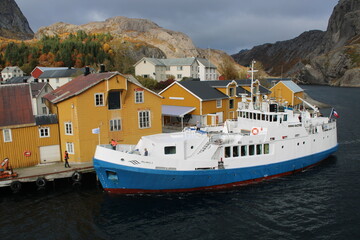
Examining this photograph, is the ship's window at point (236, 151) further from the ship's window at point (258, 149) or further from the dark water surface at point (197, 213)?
the dark water surface at point (197, 213)

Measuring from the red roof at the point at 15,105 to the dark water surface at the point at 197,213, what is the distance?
716cm

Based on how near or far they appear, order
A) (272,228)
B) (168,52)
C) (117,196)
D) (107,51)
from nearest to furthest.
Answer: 1. (272,228)
2. (117,196)
3. (107,51)
4. (168,52)

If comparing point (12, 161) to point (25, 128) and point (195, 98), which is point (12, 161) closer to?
point (25, 128)

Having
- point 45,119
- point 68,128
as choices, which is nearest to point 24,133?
point 45,119

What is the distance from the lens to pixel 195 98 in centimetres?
4603

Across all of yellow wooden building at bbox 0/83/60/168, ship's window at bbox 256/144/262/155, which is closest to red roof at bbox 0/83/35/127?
yellow wooden building at bbox 0/83/60/168

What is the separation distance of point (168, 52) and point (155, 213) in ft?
436

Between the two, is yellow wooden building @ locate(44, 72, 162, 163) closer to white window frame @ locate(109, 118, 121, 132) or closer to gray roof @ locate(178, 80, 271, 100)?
white window frame @ locate(109, 118, 121, 132)

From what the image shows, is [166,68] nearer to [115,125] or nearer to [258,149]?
[115,125]

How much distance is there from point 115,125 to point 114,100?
2.72m

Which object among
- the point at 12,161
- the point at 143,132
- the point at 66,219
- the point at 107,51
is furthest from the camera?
the point at 107,51

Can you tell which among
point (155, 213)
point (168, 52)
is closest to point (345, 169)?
point (155, 213)

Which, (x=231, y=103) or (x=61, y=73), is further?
(x=61, y=73)

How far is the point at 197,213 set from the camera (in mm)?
22828
